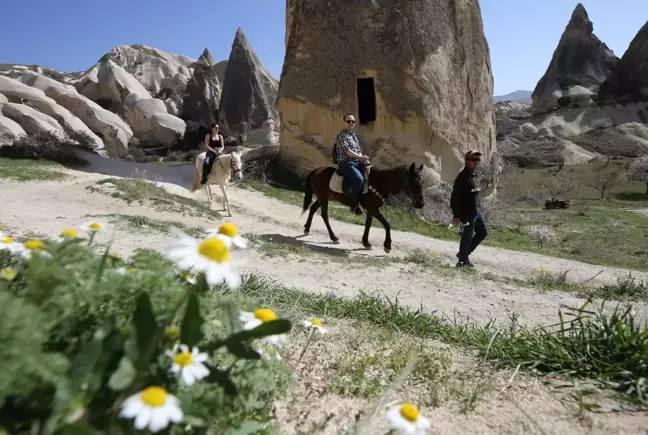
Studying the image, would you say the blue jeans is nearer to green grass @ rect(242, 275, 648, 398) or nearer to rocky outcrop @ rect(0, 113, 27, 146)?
green grass @ rect(242, 275, 648, 398)

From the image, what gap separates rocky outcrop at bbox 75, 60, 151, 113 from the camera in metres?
29.7

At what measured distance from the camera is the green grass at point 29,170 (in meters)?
11.7

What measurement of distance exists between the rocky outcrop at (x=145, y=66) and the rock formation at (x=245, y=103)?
11877 millimetres

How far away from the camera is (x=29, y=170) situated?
502 inches

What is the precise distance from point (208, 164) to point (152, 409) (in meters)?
11.5

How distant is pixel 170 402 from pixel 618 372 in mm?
2293

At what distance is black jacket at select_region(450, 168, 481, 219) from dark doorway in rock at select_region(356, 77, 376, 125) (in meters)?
8.36

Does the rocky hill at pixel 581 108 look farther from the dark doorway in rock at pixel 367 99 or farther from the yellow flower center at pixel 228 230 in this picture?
the yellow flower center at pixel 228 230

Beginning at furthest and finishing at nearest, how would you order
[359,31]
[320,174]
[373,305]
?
[359,31] → [320,174] → [373,305]

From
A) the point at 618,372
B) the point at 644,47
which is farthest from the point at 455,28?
the point at 644,47

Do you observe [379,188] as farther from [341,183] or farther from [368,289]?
[368,289]

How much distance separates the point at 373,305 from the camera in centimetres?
366

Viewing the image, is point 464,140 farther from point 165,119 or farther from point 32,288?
point 165,119

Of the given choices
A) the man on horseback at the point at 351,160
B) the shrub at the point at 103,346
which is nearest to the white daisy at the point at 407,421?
the shrub at the point at 103,346
